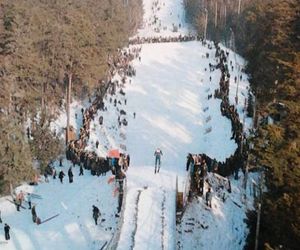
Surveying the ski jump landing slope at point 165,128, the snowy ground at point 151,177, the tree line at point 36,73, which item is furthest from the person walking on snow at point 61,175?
the ski jump landing slope at point 165,128

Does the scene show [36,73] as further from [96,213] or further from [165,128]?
[96,213]

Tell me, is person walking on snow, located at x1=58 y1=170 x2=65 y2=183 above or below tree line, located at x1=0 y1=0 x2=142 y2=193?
below

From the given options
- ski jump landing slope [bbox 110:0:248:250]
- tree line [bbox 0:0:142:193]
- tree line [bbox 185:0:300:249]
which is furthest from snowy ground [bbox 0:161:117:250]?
tree line [bbox 185:0:300:249]

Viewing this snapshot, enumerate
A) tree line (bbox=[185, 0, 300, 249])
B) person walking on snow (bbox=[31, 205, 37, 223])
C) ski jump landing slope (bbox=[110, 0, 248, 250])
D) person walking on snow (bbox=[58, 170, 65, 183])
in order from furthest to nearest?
person walking on snow (bbox=[58, 170, 65, 183]) → person walking on snow (bbox=[31, 205, 37, 223]) → ski jump landing slope (bbox=[110, 0, 248, 250]) → tree line (bbox=[185, 0, 300, 249])

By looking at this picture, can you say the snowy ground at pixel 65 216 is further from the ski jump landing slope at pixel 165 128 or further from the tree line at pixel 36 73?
the tree line at pixel 36 73

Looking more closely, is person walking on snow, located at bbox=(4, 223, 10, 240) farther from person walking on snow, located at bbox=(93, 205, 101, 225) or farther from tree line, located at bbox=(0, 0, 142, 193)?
tree line, located at bbox=(0, 0, 142, 193)

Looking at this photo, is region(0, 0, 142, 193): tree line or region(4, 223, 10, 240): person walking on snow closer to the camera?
region(4, 223, 10, 240): person walking on snow

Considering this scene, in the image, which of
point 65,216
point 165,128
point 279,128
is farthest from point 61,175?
point 165,128
